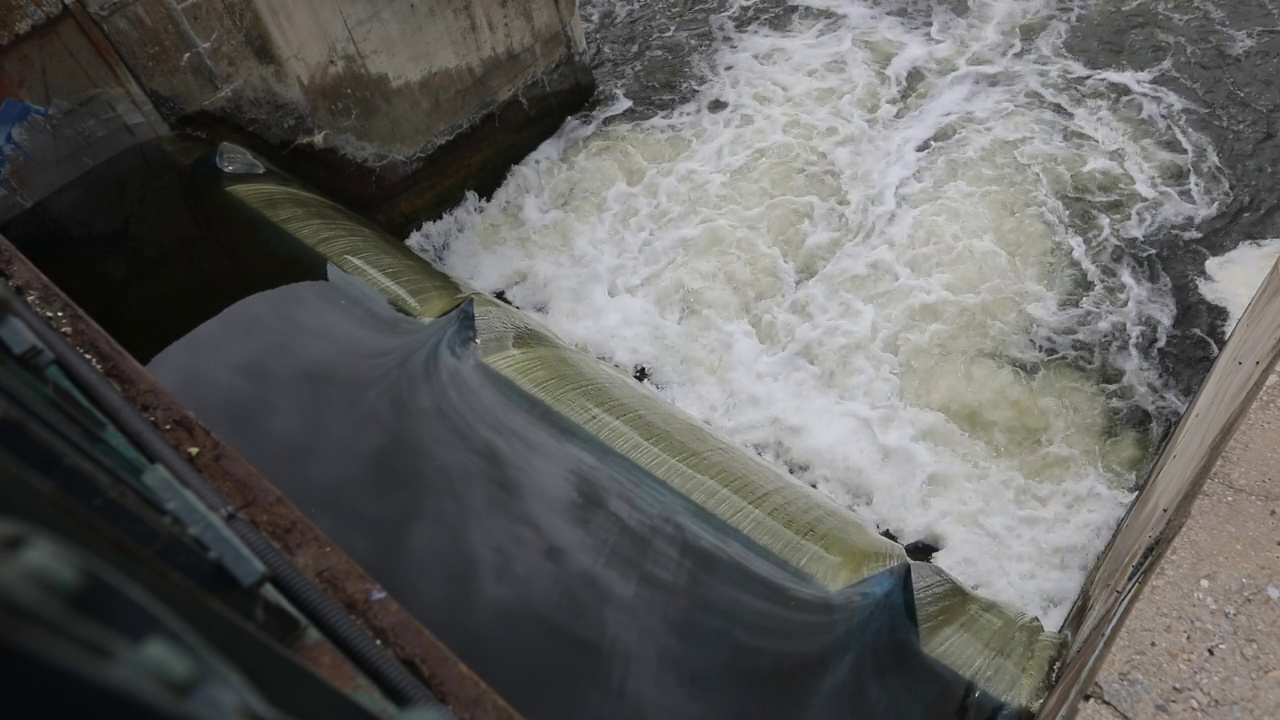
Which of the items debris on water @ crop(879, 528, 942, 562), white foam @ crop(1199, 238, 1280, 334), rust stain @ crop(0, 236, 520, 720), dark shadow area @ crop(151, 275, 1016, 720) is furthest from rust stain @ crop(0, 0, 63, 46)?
white foam @ crop(1199, 238, 1280, 334)

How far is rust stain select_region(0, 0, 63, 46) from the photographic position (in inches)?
154

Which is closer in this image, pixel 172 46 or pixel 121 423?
pixel 121 423

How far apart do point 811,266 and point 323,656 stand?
4263mm

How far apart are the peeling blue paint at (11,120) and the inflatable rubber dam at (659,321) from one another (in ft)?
0.08

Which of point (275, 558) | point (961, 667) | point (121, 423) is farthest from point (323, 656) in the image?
point (961, 667)

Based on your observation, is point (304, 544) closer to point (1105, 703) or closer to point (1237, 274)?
point (1105, 703)

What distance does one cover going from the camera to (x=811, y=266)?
5445mm

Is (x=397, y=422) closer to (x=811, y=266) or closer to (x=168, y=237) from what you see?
(x=168, y=237)

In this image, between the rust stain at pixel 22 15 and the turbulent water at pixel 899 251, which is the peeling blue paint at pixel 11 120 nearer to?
the rust stain at pixel 22 15

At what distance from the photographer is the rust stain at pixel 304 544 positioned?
2.00 m

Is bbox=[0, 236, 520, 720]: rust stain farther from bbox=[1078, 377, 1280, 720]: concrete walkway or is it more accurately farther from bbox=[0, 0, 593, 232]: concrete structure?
bbox=[0, 0, 593, 232]: concrete structure

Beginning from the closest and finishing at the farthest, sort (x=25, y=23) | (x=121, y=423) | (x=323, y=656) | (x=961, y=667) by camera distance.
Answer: (x=323, y=656), (x=121, y=423), (x=961, y=667), (x=25, y=23)

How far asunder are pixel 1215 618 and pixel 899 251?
3.51 metres

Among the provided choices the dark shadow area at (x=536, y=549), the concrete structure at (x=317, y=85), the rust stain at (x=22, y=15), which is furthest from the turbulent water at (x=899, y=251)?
the rust stain at (x=22, y=15)
